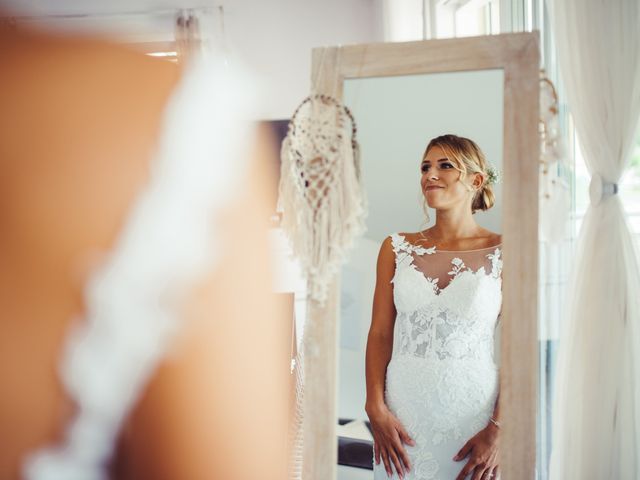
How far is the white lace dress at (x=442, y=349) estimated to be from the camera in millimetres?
1039

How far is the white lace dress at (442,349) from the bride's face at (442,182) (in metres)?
0.10

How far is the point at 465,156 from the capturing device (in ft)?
3.37

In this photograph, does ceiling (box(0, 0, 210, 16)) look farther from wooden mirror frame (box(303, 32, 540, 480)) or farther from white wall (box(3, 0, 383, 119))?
wooden mirror frame (box(303, 32, 540, 480))

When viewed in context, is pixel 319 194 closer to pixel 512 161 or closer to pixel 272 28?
pixel 512 161

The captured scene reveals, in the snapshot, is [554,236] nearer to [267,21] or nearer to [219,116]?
[219,116]

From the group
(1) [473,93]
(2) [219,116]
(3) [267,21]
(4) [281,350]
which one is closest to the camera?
(1) [473,93]

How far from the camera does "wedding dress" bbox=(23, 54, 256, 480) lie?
131 centimetres

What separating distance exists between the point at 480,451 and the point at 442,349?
218 mm

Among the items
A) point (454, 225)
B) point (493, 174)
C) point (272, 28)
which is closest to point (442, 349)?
point (454, 225)

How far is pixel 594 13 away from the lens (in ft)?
3.38

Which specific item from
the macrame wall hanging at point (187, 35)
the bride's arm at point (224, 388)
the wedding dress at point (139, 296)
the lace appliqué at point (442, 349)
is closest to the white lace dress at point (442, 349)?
the lace appliqué at point (442, 349)

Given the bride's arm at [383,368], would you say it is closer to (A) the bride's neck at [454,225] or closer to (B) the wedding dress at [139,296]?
(A) the bride's neck at [454,225]

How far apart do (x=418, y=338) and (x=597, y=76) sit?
2.01 feet

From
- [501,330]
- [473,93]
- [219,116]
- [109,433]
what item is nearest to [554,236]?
[501,330]
